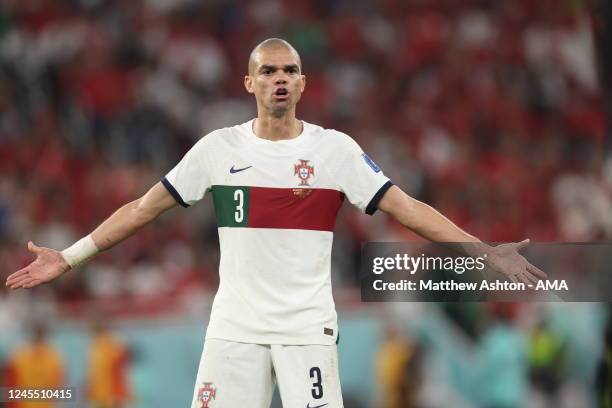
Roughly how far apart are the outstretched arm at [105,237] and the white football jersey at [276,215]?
3.3 inches

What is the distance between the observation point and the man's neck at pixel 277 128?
5945mm

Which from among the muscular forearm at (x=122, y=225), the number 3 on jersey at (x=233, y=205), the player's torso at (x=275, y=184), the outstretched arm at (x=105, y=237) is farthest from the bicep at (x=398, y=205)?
the muscular forearm at (x=122, y=225)

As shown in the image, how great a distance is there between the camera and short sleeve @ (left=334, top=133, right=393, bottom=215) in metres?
5.91

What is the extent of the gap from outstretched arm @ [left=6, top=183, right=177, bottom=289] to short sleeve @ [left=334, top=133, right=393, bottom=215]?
79cm

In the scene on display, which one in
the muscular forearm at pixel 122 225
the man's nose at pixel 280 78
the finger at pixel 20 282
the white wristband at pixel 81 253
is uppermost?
the man's nose at pixel 280 78

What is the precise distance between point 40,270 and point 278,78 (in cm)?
142

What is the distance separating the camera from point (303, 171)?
586cm

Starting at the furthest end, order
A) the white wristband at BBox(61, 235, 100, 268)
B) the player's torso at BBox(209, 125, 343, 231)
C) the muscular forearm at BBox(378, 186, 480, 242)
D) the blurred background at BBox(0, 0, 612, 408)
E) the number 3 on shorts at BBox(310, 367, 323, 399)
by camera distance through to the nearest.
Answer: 1. the blurred background at BBox(0, 0, 612, 408)
2. the white wristband at BBox(61, 235, 100, 268)
3. the muscular forearm at BBox(378, 186, 480, 242)
4. the player's torso at BBox(209, 125, 343, 231)
5. the number 3 on shorts at BBox(310, 367, 323, 399)

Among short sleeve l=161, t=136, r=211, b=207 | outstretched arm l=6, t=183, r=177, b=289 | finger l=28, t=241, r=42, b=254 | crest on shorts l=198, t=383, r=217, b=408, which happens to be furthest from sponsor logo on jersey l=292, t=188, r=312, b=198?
finger l=28, t=241, r=42, b=254

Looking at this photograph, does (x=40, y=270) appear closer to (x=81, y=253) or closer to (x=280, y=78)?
(x=81, y=253)

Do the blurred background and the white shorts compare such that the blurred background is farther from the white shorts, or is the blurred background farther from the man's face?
the white shorts

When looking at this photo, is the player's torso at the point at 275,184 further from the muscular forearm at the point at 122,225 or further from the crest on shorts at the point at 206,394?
the crest on shorts at the point at 206,394

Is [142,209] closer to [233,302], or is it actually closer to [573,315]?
[233,302]

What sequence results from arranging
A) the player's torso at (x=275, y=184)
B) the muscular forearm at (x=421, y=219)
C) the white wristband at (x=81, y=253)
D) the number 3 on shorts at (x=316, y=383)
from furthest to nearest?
1. the white wristband at (x=81, y=253)
2. the muscular forearm at (x=421, y=219)
3. the player's torso at (x=275, y=184)
4. the number 3 on shorts at (x=316, y=383)
